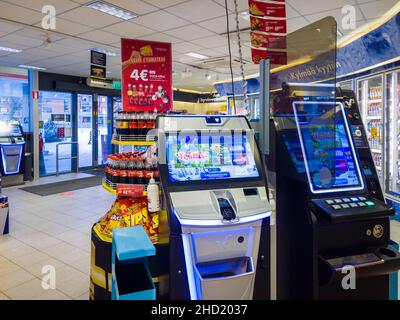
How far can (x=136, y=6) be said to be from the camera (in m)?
4.11

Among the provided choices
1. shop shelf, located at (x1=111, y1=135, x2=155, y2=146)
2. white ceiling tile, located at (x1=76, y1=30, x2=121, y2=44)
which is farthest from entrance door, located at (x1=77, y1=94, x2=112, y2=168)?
shop shelf, located at (x1=111, y1=135, x2=155, y2=146)

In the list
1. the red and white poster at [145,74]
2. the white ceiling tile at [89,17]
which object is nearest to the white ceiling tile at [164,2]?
the red and white poster at [145,74]

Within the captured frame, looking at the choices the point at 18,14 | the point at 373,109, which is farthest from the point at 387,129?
the point at 18,14

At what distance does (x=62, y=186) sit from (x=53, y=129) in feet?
8.65

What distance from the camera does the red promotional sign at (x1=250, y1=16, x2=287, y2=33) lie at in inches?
122

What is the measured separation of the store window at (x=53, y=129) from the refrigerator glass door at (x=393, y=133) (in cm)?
791

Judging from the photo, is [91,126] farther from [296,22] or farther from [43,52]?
[296,22]

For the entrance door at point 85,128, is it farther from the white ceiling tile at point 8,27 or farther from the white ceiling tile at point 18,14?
the white ceiling tile at point 18,14

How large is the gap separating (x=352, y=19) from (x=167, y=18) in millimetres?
2646

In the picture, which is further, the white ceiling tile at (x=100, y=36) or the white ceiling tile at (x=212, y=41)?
the white ceiling tile at (x=212, y=41)

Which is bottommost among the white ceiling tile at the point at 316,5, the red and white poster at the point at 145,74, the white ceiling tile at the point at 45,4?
the red and white poster at the point at 145,74

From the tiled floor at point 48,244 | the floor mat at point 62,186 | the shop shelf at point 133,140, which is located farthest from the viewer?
the floor mat at point 62,186

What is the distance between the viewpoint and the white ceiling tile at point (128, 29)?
4.89m
